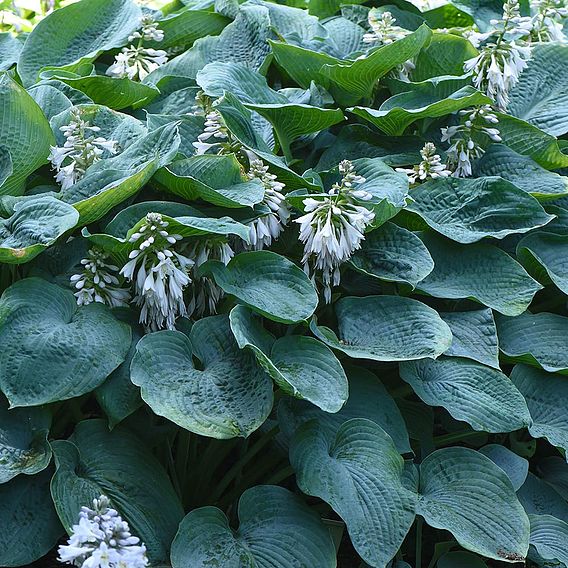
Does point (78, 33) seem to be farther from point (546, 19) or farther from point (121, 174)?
point (546, 19)

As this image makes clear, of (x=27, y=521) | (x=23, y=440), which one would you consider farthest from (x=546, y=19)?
(x=27, y=521)

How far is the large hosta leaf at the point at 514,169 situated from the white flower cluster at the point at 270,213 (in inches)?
33.8

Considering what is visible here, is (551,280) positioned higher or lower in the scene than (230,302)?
lower

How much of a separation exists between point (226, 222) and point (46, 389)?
0.61 meters

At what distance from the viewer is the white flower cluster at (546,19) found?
357 centimetres

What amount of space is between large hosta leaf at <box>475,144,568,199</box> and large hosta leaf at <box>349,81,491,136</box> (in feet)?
0.69

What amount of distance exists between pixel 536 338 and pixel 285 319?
88cm

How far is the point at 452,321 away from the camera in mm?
2631

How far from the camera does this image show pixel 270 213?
8.29 feet

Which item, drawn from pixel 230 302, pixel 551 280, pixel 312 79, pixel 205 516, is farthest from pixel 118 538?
pixel 312 79

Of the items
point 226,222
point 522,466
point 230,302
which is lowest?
point 522,466

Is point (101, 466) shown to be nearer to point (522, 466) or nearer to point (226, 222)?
point (226, 222)

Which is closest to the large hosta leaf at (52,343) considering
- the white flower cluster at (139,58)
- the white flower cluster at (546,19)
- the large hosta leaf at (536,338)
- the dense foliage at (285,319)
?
the dense foliage at (285,319)

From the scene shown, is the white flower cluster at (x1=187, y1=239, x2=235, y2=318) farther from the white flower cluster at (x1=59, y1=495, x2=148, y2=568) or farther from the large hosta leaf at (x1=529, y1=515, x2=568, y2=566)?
the large hosta leaf at (x1=529, y1=515, x2=568, y2=566)
